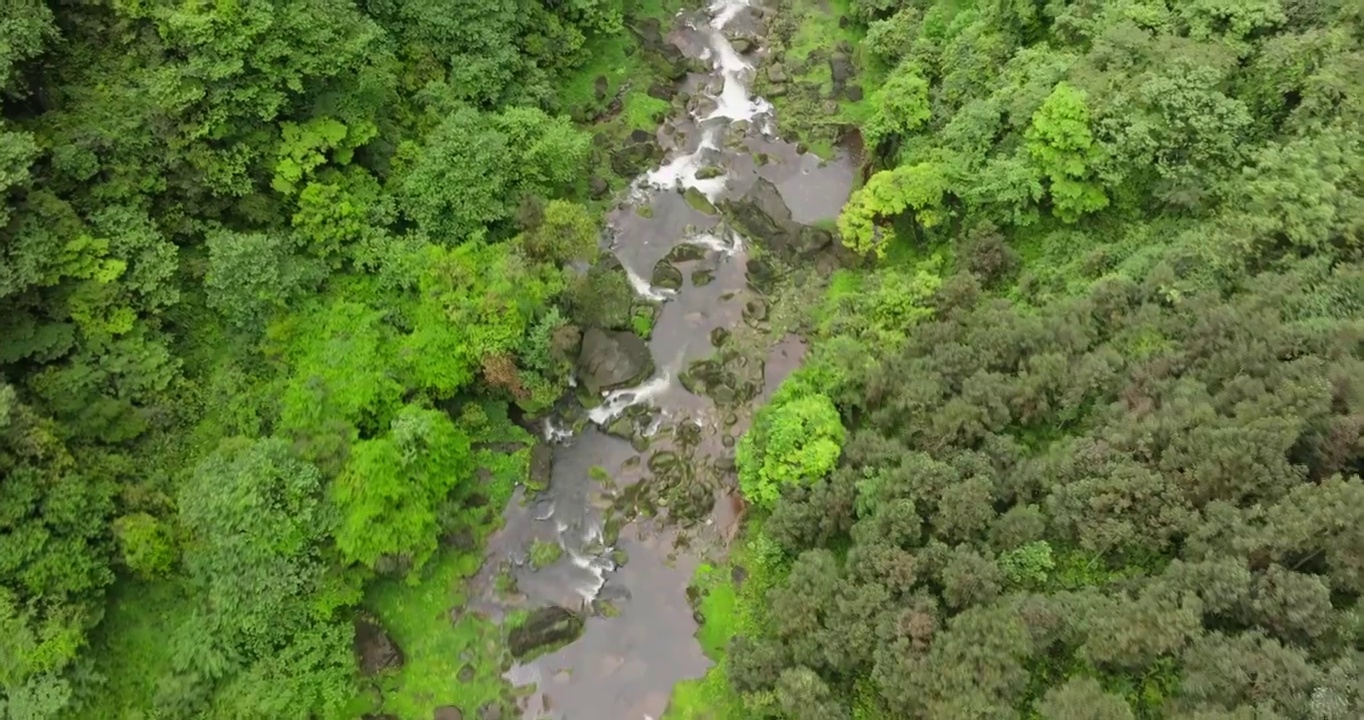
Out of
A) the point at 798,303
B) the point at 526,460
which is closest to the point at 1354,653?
the point at 798,303

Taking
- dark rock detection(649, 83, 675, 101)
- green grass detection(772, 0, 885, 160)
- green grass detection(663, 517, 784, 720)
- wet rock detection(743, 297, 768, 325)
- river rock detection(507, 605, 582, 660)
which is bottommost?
river rock detection(507, 605, 582, 660)

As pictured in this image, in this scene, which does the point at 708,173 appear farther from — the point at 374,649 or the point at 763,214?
the point at 374,649

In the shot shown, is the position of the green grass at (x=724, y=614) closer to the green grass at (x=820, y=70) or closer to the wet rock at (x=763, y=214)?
the wet rock at (x=763, y=214)

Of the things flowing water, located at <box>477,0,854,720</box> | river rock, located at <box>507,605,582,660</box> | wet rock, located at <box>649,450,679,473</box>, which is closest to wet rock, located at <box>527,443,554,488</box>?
flowing water, located at <box>477,0,854,720</box>

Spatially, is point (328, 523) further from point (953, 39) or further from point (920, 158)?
point (953, 39)

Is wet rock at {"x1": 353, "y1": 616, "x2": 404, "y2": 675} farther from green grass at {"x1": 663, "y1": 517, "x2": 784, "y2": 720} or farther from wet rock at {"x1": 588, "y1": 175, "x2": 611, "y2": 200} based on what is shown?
wet rock at {"x1": 588, "y1": 175, "x2": 611, "y2": 200}

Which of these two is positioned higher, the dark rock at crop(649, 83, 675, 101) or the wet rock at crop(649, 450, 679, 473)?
the dark rock at crop(649, 83, 675, 101)

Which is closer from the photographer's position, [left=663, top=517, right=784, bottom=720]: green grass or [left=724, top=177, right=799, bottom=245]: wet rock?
[left=663, top=517, right=784, bottom=720]: green grass
